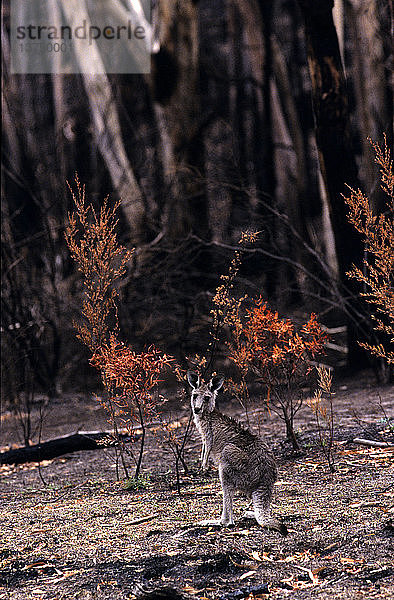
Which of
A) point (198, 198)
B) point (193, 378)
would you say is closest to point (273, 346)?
point (193, 378)

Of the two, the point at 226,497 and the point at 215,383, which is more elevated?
the point at 215,383

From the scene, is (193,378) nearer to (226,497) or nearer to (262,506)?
(226,497)

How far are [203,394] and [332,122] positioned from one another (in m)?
6.51

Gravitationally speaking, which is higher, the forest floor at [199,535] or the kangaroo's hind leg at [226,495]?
the kangaroo's hind leg at [226,495]

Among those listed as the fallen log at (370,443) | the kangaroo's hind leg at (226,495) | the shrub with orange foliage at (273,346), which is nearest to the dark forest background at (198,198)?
the shrub with orange foliage at (273,346)

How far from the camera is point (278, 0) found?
25172 mm

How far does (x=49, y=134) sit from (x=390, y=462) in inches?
953

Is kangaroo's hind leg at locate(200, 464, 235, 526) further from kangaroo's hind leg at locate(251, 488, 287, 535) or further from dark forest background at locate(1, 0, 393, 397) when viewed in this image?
dark forest background at locate(1, 0, 393, 397)

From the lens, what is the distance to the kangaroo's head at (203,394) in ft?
17.2

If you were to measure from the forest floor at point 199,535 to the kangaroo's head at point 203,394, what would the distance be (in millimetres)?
747

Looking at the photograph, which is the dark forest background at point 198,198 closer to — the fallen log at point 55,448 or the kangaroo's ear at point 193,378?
the fallen log at point 55,448

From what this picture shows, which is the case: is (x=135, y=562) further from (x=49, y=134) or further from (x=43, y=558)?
(x=49, y=134)

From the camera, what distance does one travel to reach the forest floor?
169 inches

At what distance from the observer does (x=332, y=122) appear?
10758 millimetres
